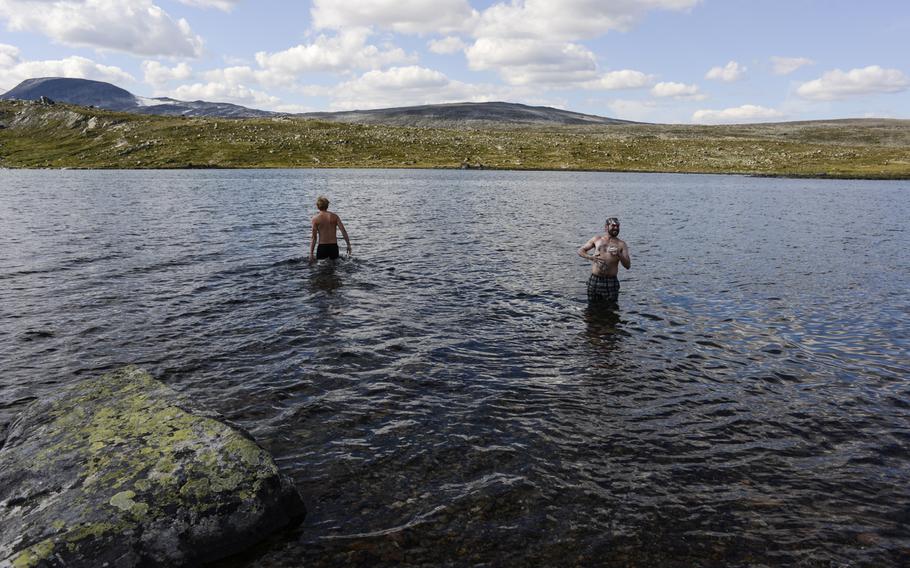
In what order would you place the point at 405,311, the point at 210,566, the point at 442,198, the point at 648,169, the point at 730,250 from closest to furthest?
the point at 210,566
the point at 405,311
the point at 730,250
the point at 442,198
the point at 648,169

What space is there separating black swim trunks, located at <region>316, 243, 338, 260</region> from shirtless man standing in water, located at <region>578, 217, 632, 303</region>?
44.0 ft

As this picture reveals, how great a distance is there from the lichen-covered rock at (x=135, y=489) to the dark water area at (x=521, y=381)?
72cm

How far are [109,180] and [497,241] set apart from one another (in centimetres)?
7885

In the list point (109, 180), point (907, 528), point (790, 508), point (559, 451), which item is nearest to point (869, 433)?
point (907, 528)

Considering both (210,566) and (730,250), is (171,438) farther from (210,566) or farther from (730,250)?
(730,250)

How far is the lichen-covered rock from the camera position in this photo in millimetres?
6230

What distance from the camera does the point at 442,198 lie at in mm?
63469

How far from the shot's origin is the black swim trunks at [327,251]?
26.7 m

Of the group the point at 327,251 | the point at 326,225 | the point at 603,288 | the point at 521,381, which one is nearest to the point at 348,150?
the point at 327,251

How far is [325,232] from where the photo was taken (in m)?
26.1

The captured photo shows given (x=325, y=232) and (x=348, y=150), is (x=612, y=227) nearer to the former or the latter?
(x=325, y=232)

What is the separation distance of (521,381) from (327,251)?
16.6 metres

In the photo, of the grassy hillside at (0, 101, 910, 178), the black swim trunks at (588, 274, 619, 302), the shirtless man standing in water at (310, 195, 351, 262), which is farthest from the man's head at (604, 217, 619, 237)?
the grassy hillside at (0, 101, 910, 178)

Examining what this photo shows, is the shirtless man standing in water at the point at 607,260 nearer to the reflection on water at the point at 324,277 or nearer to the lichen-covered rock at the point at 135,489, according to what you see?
the reflection on water at the point at 324,277
